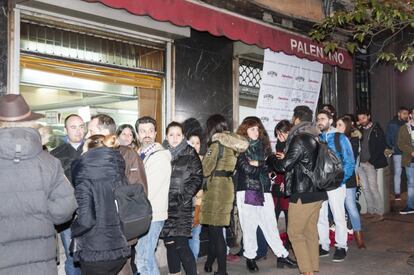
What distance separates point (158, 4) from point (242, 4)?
184cm

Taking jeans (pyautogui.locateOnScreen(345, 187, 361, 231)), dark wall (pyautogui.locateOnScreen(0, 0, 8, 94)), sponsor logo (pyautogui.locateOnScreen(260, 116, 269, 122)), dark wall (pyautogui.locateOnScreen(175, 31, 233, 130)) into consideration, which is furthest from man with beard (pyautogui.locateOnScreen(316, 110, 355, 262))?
dark wall (pyautogui.locateOnScreen(0, 0, 8, 94))

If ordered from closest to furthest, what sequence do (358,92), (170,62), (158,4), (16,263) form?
(16,263) → (158,4) → (170,62) → (358,92)

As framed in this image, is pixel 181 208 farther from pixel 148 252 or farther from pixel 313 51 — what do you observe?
pixel 313 51

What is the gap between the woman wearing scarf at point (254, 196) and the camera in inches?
230

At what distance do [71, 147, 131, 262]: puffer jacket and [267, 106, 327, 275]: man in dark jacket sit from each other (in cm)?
229

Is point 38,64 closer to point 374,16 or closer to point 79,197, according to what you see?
point 79,197

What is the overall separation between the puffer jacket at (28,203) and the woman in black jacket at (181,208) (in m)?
1.89

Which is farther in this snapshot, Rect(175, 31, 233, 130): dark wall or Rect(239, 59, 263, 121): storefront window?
Rect(239, 59, 263, 121): storefront window

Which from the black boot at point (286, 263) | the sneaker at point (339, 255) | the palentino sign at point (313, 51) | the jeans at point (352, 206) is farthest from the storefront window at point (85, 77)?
the sneaker at point (339, 255)

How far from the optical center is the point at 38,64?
5535mm

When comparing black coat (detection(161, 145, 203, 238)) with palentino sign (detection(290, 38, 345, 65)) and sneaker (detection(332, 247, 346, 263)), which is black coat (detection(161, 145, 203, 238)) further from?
palentino sign (detection(290, 38, 345, 65))

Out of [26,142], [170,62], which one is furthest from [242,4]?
[26,142]

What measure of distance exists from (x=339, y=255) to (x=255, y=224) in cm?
141

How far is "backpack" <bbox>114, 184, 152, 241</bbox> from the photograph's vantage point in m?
3.64
